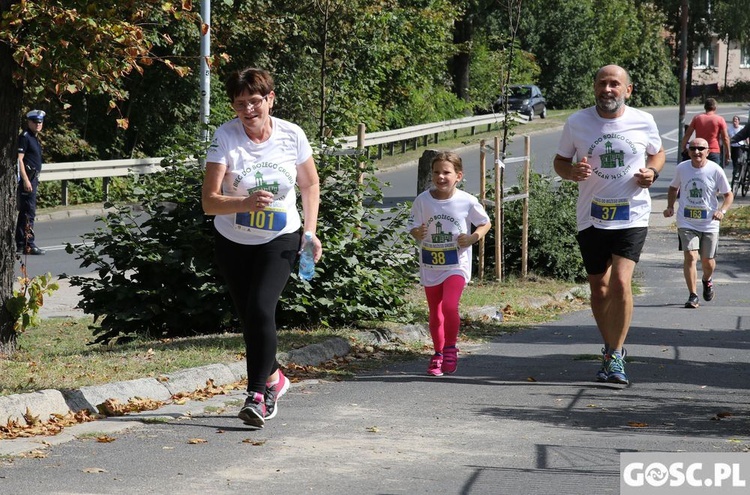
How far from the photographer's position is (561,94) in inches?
2697

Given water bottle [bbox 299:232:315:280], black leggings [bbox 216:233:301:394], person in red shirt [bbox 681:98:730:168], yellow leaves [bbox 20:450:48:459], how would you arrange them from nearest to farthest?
yellow leaves [bbox 20:450:48:459] < black leggings [bbox 216:233:301:394] < water bottle [bbox 299:232:315:280] < person in red shirt [bbox 681:98:730:168]

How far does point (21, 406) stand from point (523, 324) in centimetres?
653

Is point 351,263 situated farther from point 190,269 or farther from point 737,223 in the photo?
point 737,223

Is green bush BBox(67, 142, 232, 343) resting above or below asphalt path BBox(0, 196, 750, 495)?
above

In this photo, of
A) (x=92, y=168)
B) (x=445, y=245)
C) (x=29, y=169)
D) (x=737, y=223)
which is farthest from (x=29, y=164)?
(x=737, y=223)

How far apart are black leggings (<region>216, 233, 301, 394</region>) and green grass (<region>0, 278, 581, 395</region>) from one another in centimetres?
116

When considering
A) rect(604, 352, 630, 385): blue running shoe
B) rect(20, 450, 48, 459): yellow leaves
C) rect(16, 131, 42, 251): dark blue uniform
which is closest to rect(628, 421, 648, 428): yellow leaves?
rect(604, 352, 630, 385): blue running shoe

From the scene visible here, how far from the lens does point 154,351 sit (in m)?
8.72

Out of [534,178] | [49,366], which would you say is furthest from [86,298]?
[534,178]

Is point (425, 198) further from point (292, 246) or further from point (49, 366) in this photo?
point (49, 366)

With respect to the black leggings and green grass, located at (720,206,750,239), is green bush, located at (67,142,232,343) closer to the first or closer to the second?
the black leggings

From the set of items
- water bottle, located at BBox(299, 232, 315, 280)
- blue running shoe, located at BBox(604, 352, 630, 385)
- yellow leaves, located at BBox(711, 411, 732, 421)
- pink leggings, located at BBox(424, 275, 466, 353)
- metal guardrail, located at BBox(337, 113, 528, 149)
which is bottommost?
yellow leaves, located at BBox(711, 411, 732, 421)

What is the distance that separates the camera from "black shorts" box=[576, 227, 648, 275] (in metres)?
8.30

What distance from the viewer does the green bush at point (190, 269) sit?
9.95 m
